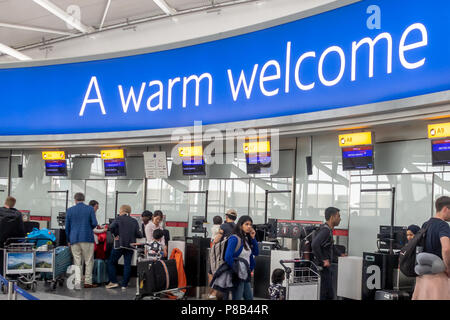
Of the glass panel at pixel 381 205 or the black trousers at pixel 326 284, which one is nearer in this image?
the black trousers at pixel 326 284

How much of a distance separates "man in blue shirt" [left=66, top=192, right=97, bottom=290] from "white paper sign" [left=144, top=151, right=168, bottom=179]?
8.27ft

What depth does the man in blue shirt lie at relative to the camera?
352 inches

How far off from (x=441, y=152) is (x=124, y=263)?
5.52 m

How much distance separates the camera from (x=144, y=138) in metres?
11.0

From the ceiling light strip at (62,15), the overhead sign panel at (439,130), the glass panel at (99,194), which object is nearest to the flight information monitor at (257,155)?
the overhead sign panel at (439,130)

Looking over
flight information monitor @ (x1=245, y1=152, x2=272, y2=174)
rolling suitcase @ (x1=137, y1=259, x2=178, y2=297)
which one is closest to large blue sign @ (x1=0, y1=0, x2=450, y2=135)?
flight information monitor @ (x1=245, y1=152, x2=272, y2=174)

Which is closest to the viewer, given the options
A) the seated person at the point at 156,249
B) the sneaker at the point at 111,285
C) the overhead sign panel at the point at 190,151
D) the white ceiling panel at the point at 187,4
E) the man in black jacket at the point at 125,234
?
the seated person at the point at 156,249

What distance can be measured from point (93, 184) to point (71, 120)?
237 centimetres

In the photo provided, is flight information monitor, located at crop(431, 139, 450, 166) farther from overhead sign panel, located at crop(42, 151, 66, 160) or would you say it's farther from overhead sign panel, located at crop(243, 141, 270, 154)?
overhead sign panel, located at crop(42, 151, 66, 160)

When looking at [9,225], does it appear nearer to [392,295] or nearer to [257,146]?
[257,146]

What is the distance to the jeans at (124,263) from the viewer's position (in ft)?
30.7

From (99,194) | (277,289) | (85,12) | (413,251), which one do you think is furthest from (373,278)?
(85,12)

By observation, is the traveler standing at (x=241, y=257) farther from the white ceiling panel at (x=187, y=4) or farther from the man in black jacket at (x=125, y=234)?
the white ceiling panel at (x=187, y=4)

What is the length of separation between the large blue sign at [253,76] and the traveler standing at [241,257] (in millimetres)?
2925
